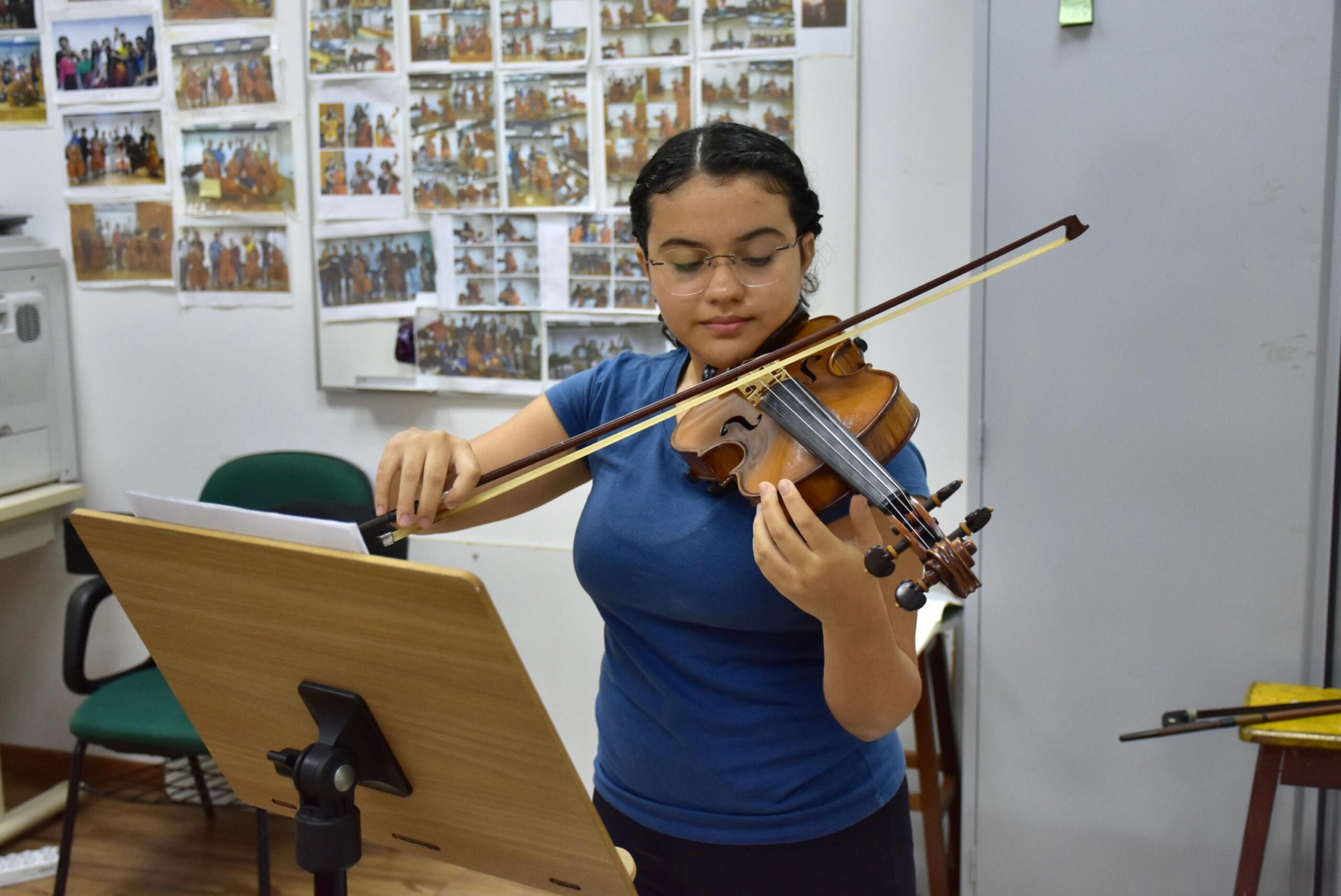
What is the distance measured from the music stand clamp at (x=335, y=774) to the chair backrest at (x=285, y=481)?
5.72ft

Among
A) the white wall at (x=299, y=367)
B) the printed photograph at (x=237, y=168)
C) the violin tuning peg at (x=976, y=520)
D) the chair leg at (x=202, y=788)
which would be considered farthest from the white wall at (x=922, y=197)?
the chair leg at (x=202, y=788)

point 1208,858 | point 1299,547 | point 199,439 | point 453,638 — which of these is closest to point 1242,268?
point 1299,547

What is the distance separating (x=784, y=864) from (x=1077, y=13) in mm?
1370

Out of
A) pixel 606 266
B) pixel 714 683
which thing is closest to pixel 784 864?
pixel 714 683

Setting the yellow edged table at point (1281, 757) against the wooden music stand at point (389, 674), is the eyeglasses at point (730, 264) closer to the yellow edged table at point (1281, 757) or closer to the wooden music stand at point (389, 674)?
the wooden music stand at point (389, 674)

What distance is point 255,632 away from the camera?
0.88 meters

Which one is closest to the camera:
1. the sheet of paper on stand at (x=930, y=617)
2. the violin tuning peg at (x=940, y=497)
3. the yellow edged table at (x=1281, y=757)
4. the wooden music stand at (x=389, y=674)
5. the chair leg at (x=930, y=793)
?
the wooden music stand at (x=389, y=674)

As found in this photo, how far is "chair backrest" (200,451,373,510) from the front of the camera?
2.65 metres

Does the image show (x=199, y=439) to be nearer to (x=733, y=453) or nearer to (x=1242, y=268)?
(x=733, y=453)

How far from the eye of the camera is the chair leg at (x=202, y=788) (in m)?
2.71

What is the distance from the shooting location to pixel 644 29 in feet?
7.80

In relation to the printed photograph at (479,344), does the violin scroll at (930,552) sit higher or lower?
lower

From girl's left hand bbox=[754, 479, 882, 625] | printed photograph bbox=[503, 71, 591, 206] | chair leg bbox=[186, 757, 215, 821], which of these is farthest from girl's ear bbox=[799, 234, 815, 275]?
chair leg bbox=[186, 757, 215, 821]

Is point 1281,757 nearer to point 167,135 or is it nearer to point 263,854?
point 263,854
